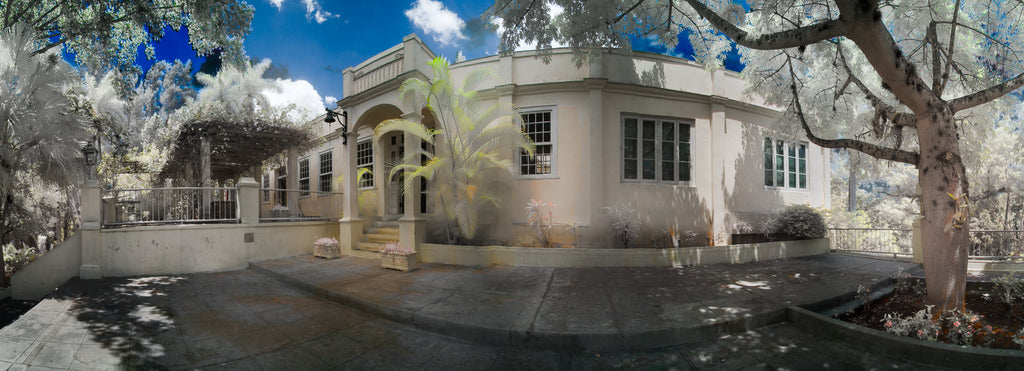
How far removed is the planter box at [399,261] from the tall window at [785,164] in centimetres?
1074

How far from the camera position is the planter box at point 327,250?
8719mm

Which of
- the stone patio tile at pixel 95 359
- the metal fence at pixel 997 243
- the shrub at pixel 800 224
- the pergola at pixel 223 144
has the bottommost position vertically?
the metal fence at pixel 997 243

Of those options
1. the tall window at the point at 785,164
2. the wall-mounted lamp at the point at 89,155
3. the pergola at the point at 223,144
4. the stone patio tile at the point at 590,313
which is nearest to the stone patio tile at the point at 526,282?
the stone patio tile at the point at 590,313

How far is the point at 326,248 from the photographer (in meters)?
8.73

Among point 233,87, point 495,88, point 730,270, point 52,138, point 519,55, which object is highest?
point 233,87

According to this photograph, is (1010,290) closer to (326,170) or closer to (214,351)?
(214,351)

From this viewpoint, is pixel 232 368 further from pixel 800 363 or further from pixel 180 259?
pixel 180 259

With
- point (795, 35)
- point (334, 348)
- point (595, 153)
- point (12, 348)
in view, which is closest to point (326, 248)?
point (12, 348)

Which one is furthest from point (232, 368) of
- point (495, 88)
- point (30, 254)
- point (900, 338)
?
point (30, 254)

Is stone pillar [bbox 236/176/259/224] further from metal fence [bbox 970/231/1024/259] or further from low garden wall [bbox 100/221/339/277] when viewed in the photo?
metal fence [bbox 970/231/1024/259]

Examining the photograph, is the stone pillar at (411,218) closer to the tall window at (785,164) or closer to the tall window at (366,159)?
the tall window at (366,159)

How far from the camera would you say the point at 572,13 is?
19.7ft

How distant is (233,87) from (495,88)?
1048 inches

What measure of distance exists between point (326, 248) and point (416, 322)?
5.67 metres
